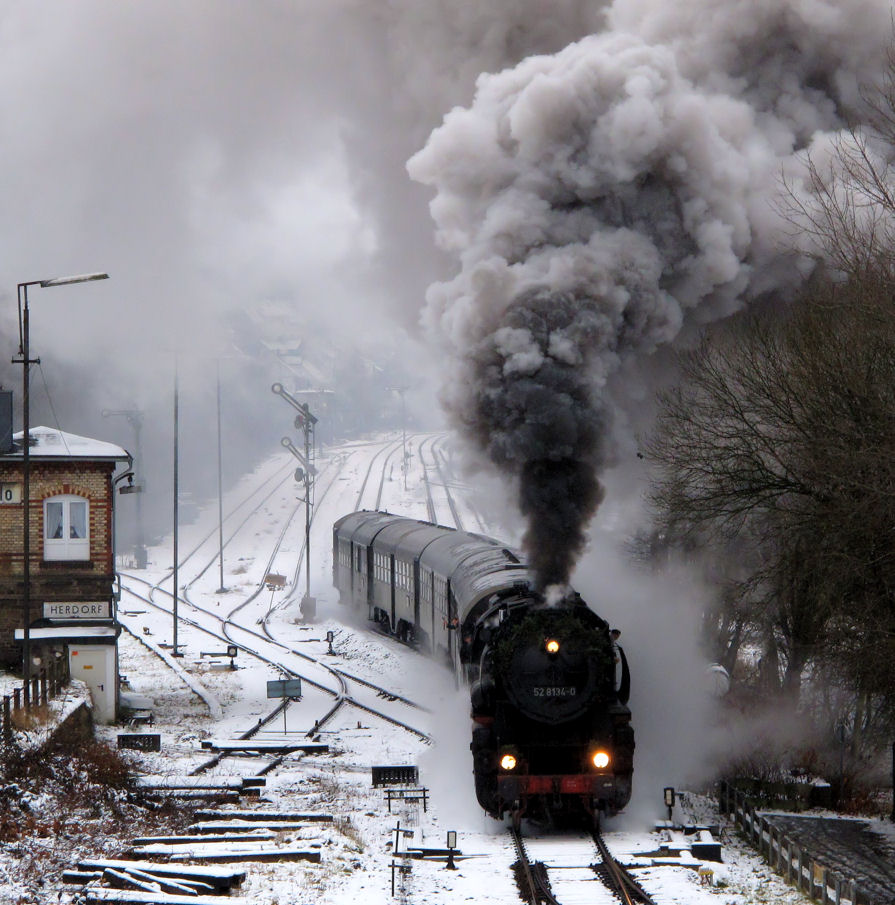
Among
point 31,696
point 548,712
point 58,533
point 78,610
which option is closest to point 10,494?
point 58,533

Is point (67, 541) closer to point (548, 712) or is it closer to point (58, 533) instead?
point (58, 533)

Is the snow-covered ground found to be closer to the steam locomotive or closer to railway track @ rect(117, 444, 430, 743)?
railway track @ rect(117, 444, 430, 743)

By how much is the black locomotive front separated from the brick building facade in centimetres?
964

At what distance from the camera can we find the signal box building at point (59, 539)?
61.5 ft

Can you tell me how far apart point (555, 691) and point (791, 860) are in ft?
8.08

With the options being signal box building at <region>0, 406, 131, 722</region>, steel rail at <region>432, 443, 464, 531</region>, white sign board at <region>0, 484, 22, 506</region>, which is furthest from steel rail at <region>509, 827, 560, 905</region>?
steel rail at <region>432, 443, 464, 531</region>

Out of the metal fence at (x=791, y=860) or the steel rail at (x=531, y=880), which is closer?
the metal fence at (x=791, y=860)

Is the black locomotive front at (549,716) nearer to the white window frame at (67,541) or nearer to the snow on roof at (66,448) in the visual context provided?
the snow on roof at (66,448)

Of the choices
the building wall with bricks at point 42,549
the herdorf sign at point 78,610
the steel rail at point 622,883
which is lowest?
the steel rail at point 622,883

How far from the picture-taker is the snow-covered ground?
31.8ft

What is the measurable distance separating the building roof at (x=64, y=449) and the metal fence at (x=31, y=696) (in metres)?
3.23

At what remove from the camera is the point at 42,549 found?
18922 millimetres

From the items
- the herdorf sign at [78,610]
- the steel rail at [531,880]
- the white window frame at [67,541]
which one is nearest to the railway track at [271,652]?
the herdorf sign at [78,610]

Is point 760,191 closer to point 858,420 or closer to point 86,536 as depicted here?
point 858,420
